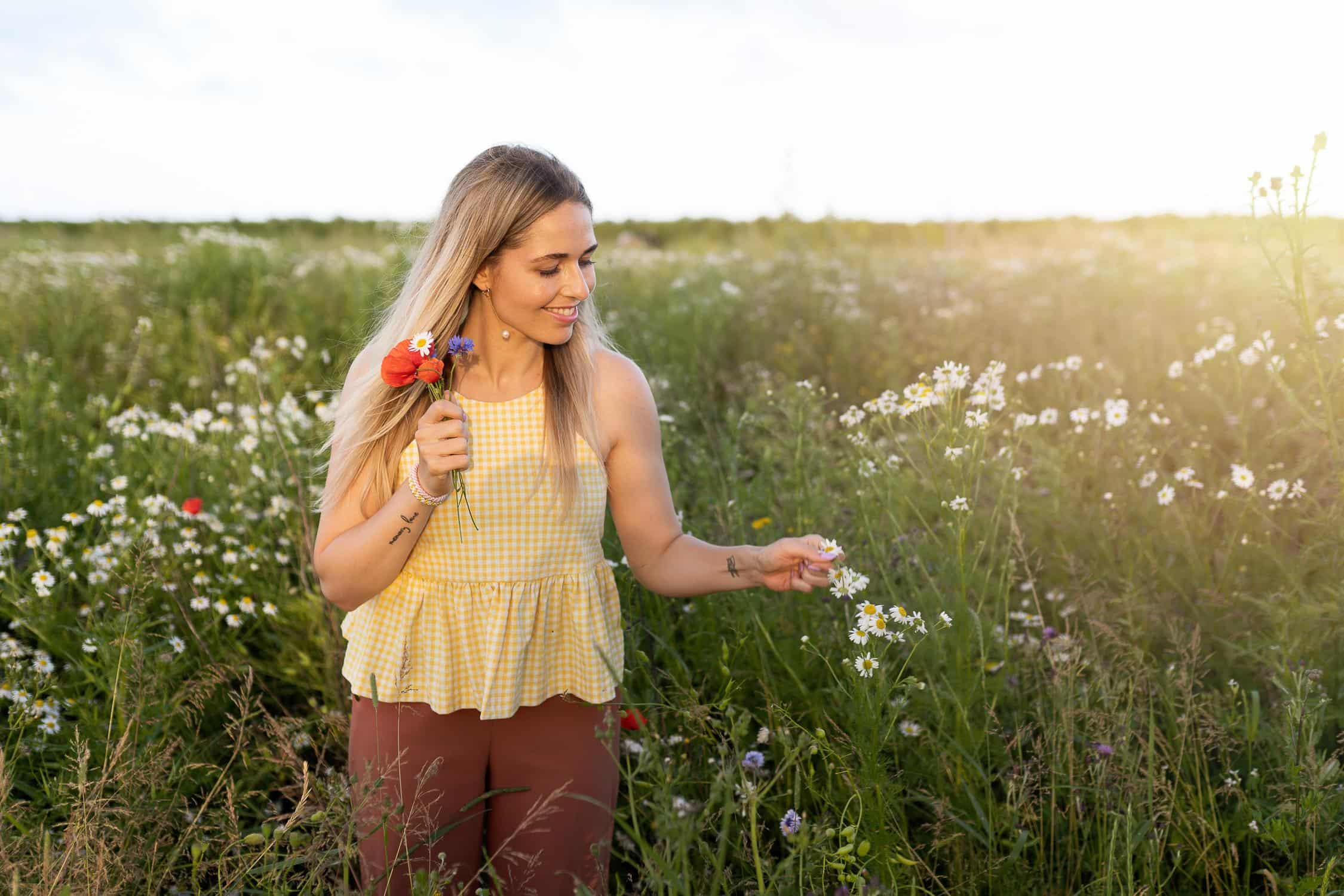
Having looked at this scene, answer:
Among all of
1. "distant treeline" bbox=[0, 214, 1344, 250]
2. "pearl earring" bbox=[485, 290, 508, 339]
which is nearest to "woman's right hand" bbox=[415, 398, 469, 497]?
"pearl earring" bbox=[485, 290, 508, 339]

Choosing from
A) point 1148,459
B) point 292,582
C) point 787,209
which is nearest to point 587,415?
point 292,582

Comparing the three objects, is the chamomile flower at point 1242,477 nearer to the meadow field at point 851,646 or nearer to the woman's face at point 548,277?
the meadow field at point 851,646

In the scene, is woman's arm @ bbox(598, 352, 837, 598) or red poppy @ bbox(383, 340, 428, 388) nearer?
red poppy @ bbox(383, 340, 428, 388)

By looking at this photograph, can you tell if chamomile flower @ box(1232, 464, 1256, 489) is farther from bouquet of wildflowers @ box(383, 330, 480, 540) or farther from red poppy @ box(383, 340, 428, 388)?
red poppy @ box(383, 340, 428, 388)

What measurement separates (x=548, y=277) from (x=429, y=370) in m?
0.36

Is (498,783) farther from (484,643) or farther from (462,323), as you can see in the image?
(462,323)

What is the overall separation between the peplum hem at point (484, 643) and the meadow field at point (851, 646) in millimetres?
146

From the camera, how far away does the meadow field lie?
1.72 metres

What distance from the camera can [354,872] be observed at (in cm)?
215

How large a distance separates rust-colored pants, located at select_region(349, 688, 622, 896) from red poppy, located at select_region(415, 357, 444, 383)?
712 mm

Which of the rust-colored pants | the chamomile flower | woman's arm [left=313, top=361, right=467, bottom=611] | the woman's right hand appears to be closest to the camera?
the woman's right hand

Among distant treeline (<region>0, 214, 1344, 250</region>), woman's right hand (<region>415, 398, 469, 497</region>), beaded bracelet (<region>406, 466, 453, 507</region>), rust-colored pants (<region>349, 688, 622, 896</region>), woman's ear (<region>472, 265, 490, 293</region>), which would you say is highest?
distant treeline (<region>0, 214, 1344, 250</region>)

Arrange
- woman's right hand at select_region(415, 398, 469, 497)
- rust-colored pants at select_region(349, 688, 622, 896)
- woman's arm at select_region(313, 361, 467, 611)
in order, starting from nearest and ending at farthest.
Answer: woman's right hand at select_region(415, 398, 469, 497), woman's arm at select_region(313, 361, 467, 611), rust-colored pants at select_region(349, 688, 622, 896)

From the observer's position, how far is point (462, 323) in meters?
2.09
